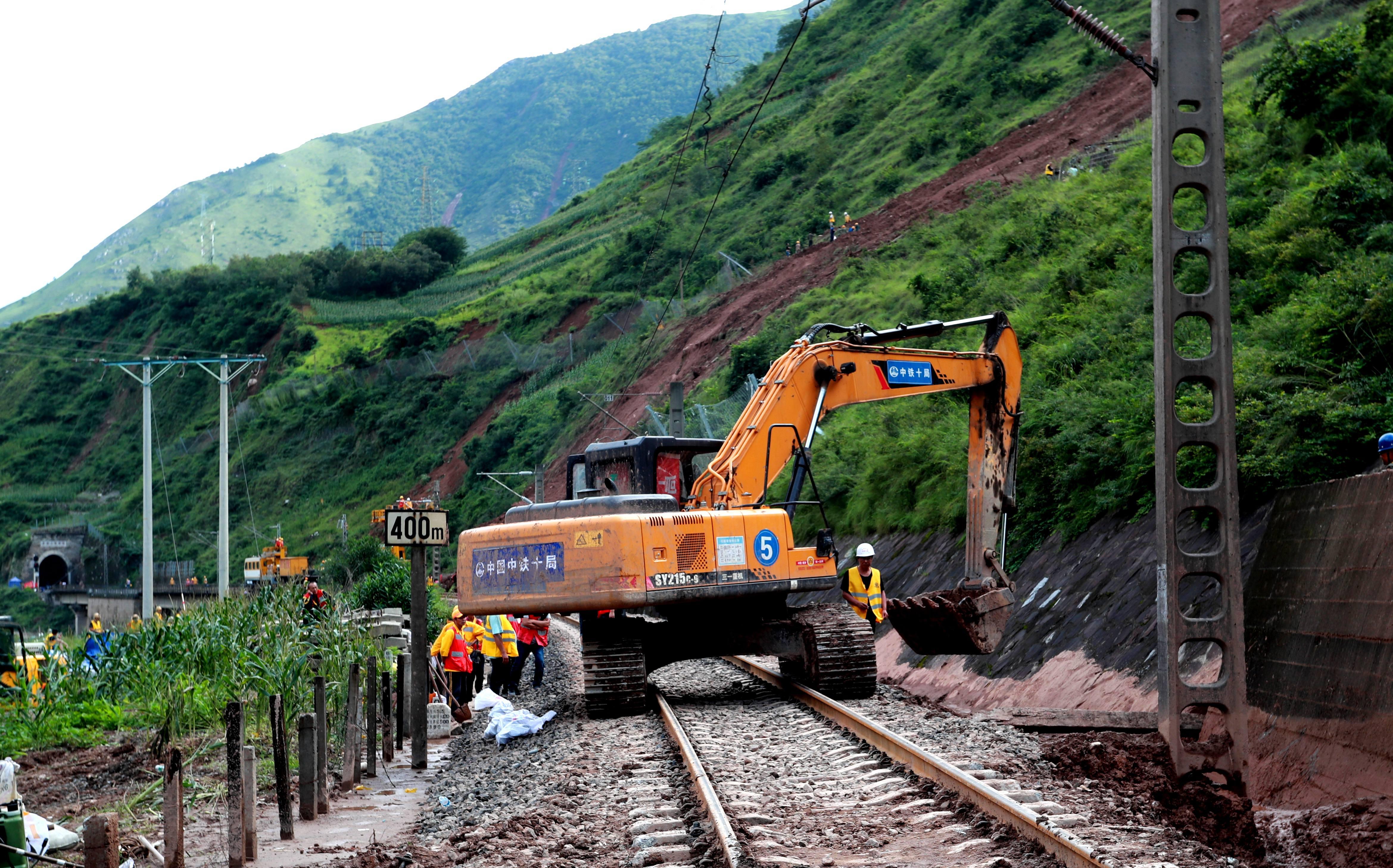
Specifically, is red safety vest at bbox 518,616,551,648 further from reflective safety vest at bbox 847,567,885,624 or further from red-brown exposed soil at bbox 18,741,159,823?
red-brown exposed soil at bbox 18,741,159,823

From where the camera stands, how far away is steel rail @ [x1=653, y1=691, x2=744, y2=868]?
24.1 feet

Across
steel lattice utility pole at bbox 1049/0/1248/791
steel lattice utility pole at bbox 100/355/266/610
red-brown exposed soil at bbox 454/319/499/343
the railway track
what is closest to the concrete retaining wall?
steel lattice utility pole at bbox 1049/0/1248/791

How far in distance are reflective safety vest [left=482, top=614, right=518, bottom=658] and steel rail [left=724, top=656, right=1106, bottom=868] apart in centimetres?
561

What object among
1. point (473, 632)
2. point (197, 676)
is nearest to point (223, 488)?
point (473, 632)

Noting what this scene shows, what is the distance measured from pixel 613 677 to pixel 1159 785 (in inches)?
280

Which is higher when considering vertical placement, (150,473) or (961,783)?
(150,473)

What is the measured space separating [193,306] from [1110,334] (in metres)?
112

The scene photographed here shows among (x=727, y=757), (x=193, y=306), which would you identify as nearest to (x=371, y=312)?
(x=193, y=306)

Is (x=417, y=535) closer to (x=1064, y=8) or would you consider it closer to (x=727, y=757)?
(x=727, y=757)

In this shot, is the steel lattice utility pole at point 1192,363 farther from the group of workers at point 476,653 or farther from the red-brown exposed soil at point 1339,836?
the group of workers at point 476,653

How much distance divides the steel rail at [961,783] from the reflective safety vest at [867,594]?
2.25 metres

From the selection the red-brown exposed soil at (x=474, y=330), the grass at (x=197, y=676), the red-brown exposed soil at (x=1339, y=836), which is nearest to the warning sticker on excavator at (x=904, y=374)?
the grass at (x=197, y=676)

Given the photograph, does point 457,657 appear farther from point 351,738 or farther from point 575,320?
point 575,320

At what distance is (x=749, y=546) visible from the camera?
46.7ft
